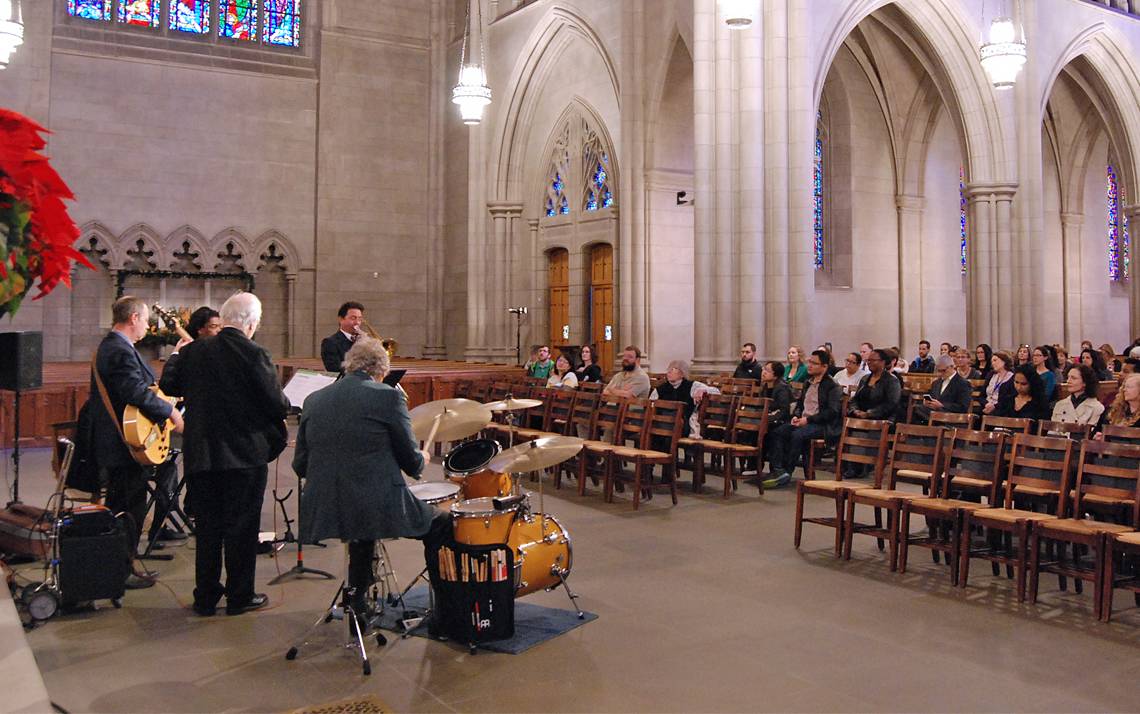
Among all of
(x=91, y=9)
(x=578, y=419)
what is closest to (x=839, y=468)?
(x=578, y=419)

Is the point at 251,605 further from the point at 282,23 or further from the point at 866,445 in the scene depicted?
the point at 282,23

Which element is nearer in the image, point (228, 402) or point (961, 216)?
point (228, 402)

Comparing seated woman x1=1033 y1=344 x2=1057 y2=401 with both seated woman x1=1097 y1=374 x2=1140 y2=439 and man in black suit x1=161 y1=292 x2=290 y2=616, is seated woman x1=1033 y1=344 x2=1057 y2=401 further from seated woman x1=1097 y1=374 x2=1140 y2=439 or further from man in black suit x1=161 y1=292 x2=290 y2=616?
man in black suit x1=161 y1=292 x2=290 y2=616

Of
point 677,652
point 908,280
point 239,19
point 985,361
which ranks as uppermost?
point 239,19

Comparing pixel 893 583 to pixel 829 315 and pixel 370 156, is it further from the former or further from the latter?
pixel 370 156

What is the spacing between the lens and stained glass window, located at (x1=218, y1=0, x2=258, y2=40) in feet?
65.9

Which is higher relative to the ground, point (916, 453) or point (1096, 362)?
point (1096, 362)

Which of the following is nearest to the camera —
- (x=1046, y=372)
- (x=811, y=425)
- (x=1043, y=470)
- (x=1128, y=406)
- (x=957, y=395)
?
(x=1043, y=470)

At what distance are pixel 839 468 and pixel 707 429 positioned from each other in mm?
2502

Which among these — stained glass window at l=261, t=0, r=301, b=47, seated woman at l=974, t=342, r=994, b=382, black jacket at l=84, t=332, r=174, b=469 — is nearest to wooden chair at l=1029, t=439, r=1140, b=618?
black jacket at l=84, t=332, r=174, b=469

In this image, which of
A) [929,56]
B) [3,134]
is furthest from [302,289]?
[3,134]

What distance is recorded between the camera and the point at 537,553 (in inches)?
171

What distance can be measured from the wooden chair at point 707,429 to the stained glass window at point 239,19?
15887mm

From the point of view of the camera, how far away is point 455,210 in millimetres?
21359
